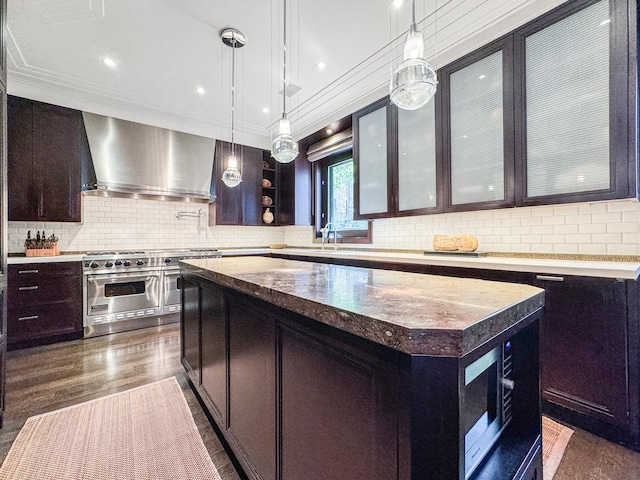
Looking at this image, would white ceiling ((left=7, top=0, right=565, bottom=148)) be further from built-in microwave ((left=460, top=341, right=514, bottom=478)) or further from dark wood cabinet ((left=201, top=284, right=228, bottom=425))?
built-in microwave ((left=460, top=341, right=514, bottom=478))

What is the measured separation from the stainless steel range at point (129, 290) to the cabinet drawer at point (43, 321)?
4.4 inches

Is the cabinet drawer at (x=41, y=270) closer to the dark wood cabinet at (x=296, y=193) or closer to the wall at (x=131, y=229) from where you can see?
the wall at (x=131, y=229)

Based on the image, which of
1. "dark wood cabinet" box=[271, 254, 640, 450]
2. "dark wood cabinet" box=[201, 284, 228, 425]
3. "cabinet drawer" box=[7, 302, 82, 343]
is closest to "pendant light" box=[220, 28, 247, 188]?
"dark wood cabinet" box=[201, 284, 228, 425]

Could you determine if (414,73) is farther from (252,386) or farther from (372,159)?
(372,159)

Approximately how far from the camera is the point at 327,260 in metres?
3.75

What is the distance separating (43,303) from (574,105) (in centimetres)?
508

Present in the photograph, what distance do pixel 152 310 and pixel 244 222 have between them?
6.24ft

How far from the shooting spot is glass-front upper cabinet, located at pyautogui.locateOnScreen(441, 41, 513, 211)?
236cm

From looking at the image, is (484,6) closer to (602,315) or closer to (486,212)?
(486,212)

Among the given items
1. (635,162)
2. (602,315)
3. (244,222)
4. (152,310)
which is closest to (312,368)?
(602,315)

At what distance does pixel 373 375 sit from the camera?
70cm

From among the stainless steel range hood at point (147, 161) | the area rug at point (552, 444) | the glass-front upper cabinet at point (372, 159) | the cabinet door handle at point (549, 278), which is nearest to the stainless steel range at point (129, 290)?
the stainless steel range hood at point (147, 161)

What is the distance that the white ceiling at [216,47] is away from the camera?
2.24 meters

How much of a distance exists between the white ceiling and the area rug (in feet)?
9.40
